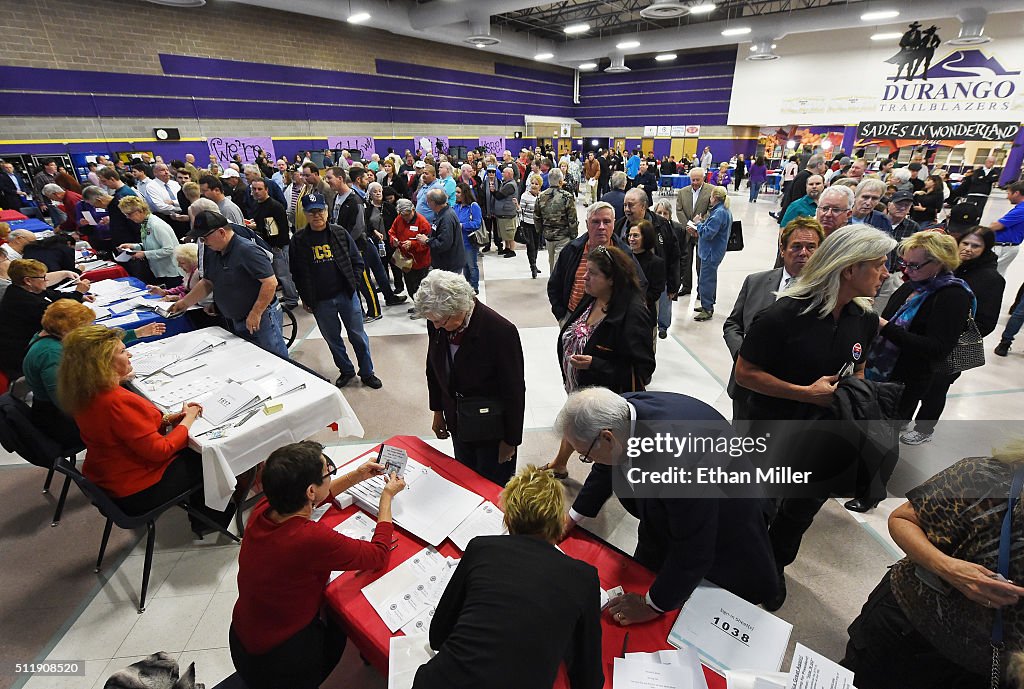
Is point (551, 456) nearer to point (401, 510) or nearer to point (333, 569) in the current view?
point (401, 510)

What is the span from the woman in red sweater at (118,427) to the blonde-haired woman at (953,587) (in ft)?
9.94

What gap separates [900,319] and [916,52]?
19.7 meters

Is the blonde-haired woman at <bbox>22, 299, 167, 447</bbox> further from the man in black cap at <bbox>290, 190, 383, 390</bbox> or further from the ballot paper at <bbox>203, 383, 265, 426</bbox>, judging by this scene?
the man in black cap at <bbox>290, 190, 383, 390</bbox>

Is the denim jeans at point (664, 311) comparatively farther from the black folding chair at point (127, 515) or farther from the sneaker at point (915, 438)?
the black folding chair at point (127, 515)

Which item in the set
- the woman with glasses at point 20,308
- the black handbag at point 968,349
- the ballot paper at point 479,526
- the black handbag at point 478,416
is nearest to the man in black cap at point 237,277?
the woman with glasses at point 20,308

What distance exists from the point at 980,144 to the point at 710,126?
10.2 m

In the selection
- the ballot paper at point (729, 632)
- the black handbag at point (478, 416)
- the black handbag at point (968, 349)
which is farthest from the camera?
the black handbag at point (968, 349)

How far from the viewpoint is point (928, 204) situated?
262 inches

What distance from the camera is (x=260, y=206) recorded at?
5723 mm

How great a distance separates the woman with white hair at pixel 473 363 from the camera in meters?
2.12

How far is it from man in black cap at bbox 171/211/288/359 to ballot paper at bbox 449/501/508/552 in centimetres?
238

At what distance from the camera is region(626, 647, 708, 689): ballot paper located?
50.7 inches

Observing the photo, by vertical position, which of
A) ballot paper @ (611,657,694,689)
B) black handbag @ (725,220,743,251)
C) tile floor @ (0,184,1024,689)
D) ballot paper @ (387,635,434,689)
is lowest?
tile floor @ (0,184,1024,689)

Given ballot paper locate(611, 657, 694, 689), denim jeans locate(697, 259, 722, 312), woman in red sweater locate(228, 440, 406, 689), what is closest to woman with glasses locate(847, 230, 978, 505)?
ballot paper locate(611, 657, 694, 689)
